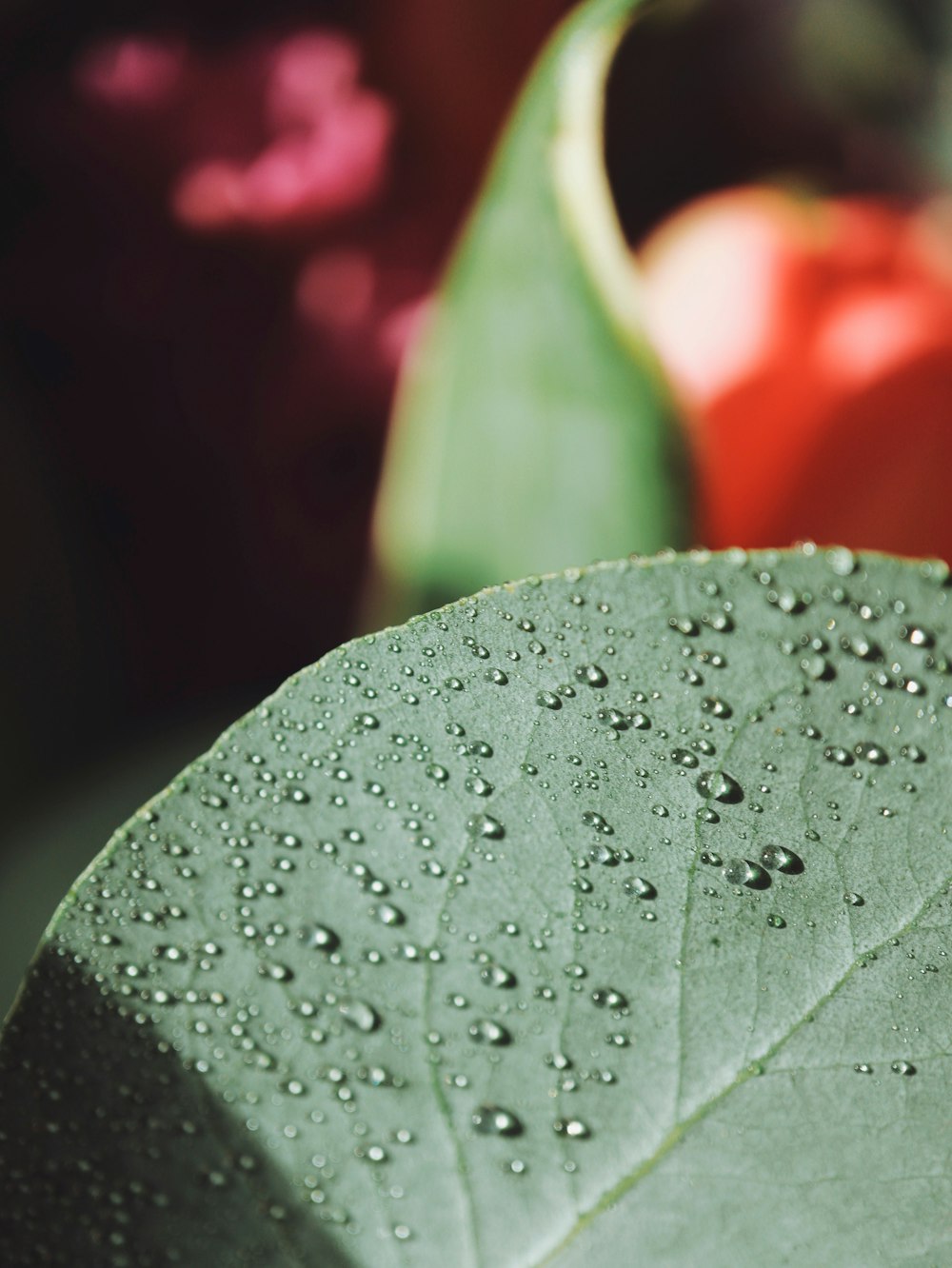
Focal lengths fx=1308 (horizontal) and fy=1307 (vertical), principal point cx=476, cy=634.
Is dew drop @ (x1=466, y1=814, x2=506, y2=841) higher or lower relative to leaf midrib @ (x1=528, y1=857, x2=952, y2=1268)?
higher

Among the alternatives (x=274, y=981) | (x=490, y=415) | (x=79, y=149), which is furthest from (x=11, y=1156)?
(x=79, y=149)

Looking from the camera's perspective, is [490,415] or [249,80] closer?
[490,415]

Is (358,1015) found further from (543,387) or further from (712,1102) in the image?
(543,387)

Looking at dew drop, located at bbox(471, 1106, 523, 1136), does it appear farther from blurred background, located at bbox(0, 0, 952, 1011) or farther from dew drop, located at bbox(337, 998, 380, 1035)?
blurred background, located at bbox(0, 0, 952, 1011)

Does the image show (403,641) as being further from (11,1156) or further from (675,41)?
(675,41)

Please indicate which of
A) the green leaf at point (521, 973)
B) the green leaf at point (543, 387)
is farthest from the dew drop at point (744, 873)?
the green leaf at point (543, 387)

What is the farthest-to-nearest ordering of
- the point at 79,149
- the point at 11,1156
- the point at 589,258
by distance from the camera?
the point at 79,149 → the point at 589,258 → the point at 11,1156

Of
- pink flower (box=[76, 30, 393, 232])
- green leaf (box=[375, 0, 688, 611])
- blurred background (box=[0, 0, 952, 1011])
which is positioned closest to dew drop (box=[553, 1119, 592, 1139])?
A: green leaf (box=[375, 0, 688, 611])

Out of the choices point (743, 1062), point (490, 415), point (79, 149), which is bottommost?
point (743, 1062)
